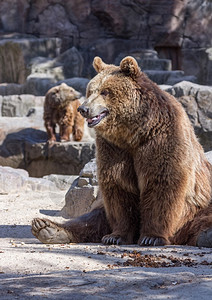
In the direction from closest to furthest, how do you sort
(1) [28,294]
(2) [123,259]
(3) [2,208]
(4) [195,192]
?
(1) [28,294], (2) [123,259], (4) [195,192], (3) [2,208]

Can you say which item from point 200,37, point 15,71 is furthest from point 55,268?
point 200,37

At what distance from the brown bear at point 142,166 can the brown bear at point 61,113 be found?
8000 millimetres

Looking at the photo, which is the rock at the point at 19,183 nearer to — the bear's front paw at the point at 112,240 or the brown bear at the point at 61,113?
the brown bear at the point at 61,113

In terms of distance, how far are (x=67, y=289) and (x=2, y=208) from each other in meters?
4.76

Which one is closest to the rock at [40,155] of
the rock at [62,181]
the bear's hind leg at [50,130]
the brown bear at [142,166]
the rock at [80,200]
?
the bear's hind leg at [50,130]

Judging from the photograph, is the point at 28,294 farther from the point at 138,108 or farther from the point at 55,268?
the point at 138,108

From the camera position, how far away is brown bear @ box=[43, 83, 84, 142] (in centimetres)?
1231

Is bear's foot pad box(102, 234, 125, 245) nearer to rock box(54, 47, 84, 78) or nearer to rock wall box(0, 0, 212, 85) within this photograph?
rock box(54, 47, 84, 78)

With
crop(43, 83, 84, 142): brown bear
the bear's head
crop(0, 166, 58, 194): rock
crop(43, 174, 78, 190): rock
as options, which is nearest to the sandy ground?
the bear's head

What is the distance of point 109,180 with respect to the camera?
13.9 ft

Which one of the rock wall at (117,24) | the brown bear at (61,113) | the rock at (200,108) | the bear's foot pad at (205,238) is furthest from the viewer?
the rock wall at (117,24)

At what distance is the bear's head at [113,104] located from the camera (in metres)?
4.11

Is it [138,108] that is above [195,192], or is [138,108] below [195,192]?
above

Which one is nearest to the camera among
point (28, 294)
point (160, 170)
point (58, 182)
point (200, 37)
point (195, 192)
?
point (28, 294)
